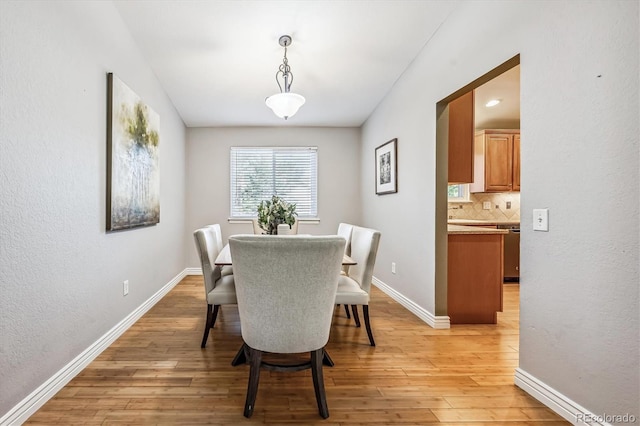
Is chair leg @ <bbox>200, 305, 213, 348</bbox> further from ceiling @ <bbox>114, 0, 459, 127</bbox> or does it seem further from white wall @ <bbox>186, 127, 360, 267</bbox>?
white wall @ <bbox>186, 127, 360, 267</bbox>

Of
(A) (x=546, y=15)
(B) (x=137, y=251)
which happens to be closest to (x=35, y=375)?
(B) (x=137, y=251)

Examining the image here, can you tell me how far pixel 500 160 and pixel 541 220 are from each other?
3.30 metres

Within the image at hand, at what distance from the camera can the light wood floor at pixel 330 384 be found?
151cm

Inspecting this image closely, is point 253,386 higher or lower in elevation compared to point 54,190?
lower

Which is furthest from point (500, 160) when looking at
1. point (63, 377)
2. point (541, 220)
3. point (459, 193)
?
point (63, 377)

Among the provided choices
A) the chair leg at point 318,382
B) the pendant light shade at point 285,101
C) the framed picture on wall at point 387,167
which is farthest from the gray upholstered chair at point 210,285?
the framed picture on wall at point 387,167

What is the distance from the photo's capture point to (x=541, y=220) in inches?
62.7

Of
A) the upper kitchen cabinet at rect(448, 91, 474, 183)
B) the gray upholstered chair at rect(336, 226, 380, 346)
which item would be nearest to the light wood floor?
the gray upholstered chair at rect(336, 226, 380, 346)

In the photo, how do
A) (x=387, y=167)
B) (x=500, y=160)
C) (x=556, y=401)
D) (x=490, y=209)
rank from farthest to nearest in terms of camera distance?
1. (x=490, y=209)
2. (x=500, y=160)
3. (x=387, y=167)
4. (x=556, y=401)

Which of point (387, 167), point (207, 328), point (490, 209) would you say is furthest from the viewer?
point (490, 209)

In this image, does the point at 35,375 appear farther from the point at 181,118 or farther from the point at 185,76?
the point at 181,118

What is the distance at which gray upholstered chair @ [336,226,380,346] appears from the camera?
7.26ft

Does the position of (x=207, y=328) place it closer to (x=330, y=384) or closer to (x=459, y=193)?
(x=330, y=384)

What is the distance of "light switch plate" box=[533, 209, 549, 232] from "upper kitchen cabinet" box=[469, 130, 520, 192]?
3.08m
